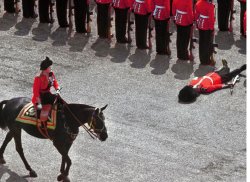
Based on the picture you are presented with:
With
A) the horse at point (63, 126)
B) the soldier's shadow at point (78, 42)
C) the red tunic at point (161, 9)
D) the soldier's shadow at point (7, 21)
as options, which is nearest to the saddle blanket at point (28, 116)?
the horse at point (63, 126)

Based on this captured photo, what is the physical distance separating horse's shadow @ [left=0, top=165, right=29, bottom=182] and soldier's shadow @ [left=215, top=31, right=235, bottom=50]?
25.8 ft

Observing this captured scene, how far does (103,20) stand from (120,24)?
0.66 m

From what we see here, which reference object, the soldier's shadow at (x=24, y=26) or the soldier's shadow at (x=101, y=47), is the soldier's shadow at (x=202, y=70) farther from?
the soldier's shadow at (x=24, y=26)

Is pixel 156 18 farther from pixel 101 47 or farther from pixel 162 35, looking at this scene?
pixel 101 47

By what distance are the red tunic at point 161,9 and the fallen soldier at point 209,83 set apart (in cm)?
212

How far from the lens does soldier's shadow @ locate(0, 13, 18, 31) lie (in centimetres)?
2373

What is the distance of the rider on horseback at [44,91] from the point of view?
15688 millimetres

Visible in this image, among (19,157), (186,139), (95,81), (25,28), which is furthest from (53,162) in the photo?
(25,28)

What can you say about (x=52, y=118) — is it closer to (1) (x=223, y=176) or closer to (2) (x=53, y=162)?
(2) (x=53, y=162)

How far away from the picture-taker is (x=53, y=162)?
54.5ft

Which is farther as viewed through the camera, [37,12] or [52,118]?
[37,12]

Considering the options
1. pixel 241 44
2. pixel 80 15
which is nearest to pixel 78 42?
pixel 80 15

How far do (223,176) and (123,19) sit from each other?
7295 millimetres

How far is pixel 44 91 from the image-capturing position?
52.0 ft
